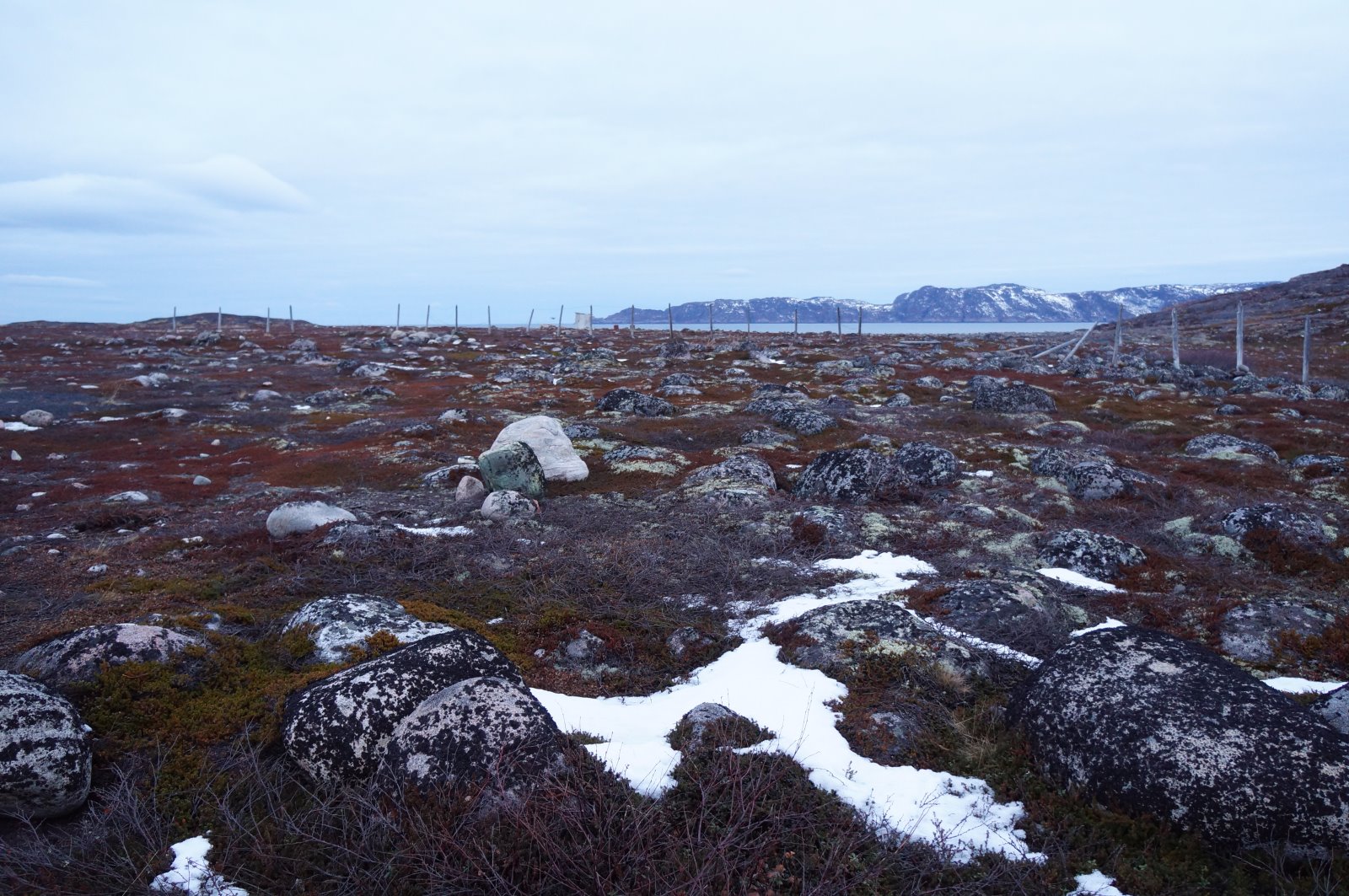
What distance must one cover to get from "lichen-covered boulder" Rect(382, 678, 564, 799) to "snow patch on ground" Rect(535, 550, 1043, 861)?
2.31 ft

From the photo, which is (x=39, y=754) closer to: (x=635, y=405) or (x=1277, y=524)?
(x=1277, y=524)

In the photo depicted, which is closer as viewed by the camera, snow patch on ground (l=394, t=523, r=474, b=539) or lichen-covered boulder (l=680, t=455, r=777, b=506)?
snow patch on ground (l=394, t=523, r=474, b=539)

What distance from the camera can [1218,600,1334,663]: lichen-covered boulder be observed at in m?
8.69

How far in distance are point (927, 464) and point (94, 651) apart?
18.0 meters

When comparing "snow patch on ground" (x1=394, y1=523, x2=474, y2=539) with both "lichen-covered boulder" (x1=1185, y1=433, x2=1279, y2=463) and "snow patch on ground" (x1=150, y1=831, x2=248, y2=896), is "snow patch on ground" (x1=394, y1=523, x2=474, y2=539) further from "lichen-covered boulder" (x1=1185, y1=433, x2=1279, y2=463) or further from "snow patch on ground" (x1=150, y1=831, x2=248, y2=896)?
"lichen-covered boulder" (x1=1185, y1=433, x2=1279, y2=463)

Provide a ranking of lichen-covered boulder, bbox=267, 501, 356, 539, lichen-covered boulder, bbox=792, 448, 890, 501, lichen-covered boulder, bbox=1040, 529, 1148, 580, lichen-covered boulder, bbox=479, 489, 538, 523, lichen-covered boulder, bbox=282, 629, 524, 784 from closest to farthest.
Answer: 1. lichen-covered boulder, bbox=282, 629, 524, 784
2. lichen-covered boulder, bbox=1040, 529, 1148, 580
3. lichen-covered boulder, bbox=267, 501, 356, 539
4. lichen-covered boulder, bbox=479, 489, 538, 523
5. lichen-covered boulder, bbox=792, 448, 890, 501

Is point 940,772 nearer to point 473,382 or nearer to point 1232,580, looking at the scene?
point 1232,580

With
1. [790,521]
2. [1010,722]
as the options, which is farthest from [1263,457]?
[1010,722]

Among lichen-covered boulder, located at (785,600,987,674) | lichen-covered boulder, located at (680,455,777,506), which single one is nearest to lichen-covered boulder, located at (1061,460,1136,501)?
lichen-covered boulder, located at (680,455,777,506)

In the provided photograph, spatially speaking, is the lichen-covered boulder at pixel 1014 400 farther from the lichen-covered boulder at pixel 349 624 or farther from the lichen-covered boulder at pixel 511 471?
the lichen-covered boulder at pixel 349 624

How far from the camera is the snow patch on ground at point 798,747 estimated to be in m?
5.66

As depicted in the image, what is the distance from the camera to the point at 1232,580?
11281 millimetres

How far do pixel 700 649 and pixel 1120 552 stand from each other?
26.9ft

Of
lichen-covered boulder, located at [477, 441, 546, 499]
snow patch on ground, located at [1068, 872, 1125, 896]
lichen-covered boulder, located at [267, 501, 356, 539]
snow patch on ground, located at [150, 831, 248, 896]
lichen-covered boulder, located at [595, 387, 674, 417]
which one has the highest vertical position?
lichen-covered boulder, located at [595, 387, 674, 417]
